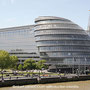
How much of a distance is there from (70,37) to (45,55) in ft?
61.2

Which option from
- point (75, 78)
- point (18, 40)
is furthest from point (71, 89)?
point (18, 40)

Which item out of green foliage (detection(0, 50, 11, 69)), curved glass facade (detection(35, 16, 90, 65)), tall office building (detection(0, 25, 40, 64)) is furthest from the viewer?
tall office building (detection(0, 25, 40, 64))

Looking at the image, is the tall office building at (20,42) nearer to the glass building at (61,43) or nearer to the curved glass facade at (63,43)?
the glass building at (61,43)

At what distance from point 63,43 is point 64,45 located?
1.34 metres

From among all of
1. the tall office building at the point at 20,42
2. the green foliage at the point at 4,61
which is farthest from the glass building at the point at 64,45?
the green foliage at the point at 4,61

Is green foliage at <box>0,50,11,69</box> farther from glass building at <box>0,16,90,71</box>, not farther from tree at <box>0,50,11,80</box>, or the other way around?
glass building at <box>0,16,90,71</box>

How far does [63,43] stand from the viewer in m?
138

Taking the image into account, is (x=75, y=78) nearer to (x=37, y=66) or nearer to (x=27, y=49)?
(x=37, y=66)

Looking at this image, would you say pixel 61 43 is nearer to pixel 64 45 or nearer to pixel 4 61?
pixel 64 45

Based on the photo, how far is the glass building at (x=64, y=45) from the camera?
451 ft

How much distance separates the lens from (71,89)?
72.6 meters

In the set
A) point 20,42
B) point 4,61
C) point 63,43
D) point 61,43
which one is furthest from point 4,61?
point 20,42

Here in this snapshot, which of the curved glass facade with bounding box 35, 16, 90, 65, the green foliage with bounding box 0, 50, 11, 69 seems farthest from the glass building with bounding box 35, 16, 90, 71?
the green foliage with bounding box 0, 50, 11, 69

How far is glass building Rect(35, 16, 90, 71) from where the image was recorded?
451 feet
